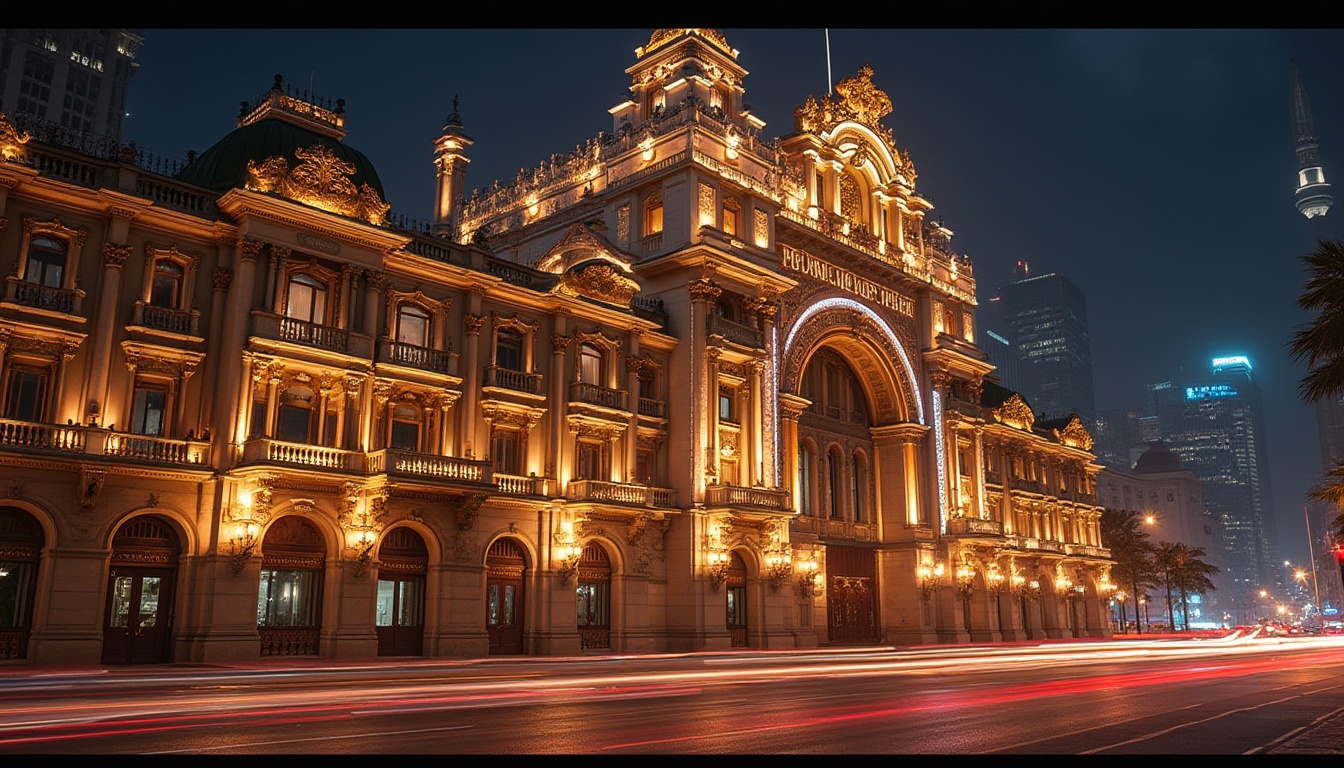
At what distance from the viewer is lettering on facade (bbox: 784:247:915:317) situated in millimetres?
51562

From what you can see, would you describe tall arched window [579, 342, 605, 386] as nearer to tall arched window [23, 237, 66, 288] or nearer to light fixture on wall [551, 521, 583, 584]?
light fixture on wall [551, 521, 583, 584]

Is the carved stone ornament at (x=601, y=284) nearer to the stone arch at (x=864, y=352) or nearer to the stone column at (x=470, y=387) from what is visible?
the stone column at (x=470, y=387)

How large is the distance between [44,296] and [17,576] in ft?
24.4

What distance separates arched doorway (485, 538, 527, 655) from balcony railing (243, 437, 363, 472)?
22.7 feet

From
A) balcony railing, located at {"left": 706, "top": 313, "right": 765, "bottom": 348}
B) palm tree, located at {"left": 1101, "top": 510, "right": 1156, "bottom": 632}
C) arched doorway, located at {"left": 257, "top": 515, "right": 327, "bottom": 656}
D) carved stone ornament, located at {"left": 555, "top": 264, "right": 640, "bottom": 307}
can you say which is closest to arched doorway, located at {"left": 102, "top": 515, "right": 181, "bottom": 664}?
arched doorway, located at {"left": 257, "top": 515, "right": 327, "bottom": 656}

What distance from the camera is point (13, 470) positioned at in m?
26.0

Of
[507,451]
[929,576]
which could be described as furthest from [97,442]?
[929,576]

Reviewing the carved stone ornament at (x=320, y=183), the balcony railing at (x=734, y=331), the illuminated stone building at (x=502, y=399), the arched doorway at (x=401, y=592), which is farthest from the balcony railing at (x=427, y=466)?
the balcony railing at (x=734, y=331)

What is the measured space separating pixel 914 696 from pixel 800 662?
39.8 feet

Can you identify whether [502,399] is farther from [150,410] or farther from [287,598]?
[150,410]

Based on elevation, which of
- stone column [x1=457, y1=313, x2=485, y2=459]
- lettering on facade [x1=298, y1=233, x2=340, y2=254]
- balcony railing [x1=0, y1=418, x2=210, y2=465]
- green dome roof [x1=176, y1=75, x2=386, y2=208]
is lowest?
balcony railing [x1=0, y1=418, x2=210, y2=465]

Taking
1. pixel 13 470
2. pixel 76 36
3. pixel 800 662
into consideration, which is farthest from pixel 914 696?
pixel 76 36

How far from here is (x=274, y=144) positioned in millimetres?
34281

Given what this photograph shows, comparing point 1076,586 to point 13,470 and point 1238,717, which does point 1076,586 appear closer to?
point 1238,717
